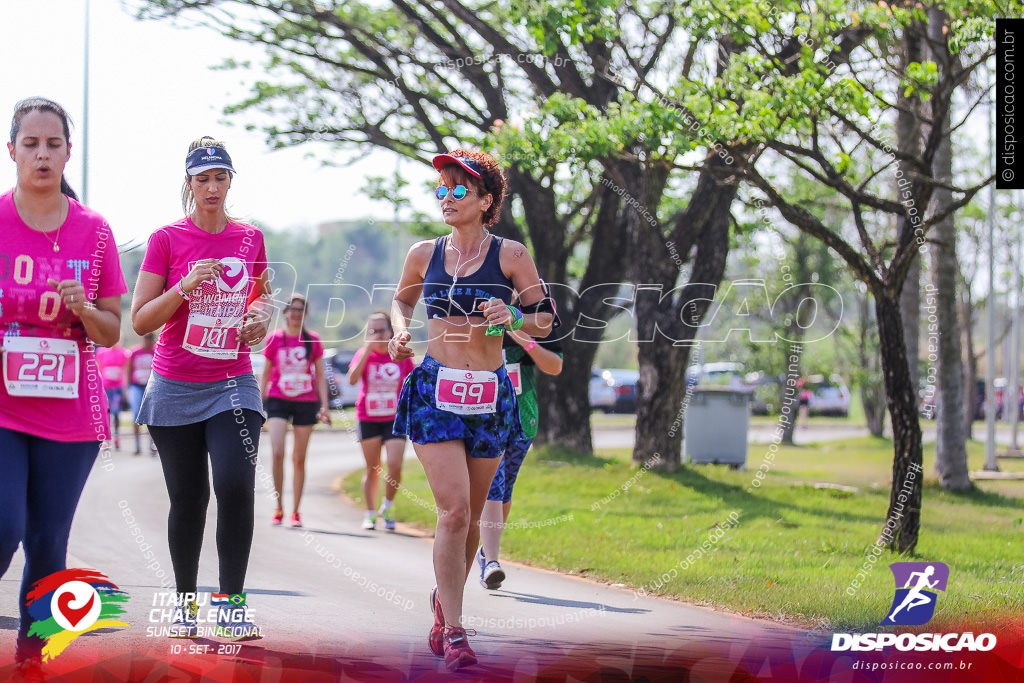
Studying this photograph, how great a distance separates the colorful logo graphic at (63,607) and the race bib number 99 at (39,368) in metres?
0.69

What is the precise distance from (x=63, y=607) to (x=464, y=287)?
204 centimetres

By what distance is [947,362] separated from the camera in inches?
558

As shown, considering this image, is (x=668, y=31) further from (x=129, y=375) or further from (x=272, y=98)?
(x=129, y=375)

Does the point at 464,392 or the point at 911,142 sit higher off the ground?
the point at 911,142

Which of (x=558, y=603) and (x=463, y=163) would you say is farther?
(x=558, y=603)

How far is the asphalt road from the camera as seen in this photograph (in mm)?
4656

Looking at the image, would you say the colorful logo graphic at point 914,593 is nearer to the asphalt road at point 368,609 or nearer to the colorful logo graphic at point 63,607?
the asphalt road at point 368,609

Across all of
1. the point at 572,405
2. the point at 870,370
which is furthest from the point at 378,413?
the point at 870,370

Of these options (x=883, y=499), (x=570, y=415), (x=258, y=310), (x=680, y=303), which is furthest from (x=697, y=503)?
(x=258, y=310)

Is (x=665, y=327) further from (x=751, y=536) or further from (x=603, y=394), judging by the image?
(x=603, y=394)

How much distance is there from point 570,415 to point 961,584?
9471 millimetres

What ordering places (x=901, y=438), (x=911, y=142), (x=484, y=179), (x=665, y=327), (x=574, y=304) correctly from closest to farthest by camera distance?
(x=484, y=179), (x=901, y=438), (x=911, y=142), (x=665, y=327), (x=574, y=304)

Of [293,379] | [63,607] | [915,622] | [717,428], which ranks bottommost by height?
[915,622]

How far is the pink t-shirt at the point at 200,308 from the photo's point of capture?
454cm
